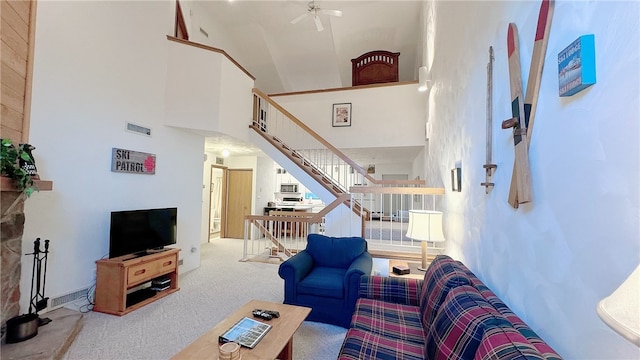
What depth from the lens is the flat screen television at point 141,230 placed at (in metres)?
3.02

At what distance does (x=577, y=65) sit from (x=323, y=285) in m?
2.44

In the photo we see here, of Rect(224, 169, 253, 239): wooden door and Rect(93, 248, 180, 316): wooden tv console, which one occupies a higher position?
Rect(224, 169, 253, 239): wooden door

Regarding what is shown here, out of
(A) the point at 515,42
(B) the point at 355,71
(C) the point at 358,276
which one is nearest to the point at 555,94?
(A) the point at 515,42

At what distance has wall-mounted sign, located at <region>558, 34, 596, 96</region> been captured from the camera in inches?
36.1

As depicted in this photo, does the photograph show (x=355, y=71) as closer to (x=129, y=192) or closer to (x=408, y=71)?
(x=408, y=71)

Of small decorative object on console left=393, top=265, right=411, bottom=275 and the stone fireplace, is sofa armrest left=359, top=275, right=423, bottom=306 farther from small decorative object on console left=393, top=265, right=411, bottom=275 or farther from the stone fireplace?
the stone fireplace

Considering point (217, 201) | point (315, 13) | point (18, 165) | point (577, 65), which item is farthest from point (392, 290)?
point (217, 201)

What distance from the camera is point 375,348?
5.24 feet

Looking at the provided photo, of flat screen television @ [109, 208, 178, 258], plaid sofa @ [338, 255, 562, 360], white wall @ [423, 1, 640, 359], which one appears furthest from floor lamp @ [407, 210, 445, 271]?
flat screen television @ [109, 208, 178, 258]

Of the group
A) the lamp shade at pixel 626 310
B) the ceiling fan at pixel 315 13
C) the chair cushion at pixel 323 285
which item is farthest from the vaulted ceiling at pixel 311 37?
the lamp shade at pixel 626 310

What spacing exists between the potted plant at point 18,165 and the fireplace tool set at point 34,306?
2.10 feet

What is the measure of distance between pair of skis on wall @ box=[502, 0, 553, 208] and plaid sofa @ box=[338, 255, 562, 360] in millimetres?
579

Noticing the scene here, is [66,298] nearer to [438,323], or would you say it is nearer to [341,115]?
[438,323]

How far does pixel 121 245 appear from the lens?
3.06 metres
